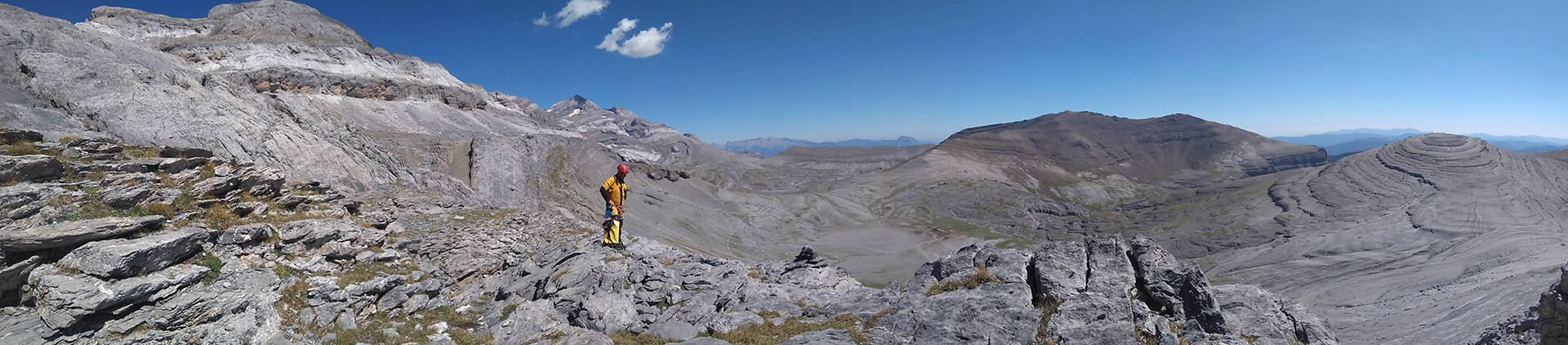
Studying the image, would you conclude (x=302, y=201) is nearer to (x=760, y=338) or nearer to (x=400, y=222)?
(x=400, y=222)

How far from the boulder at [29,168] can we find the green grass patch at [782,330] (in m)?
12.0

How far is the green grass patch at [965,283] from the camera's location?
10.7 metres

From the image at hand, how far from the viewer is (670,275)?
14.4m

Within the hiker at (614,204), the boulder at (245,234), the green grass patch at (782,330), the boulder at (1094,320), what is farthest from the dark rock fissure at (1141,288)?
the boulder at (245,234)

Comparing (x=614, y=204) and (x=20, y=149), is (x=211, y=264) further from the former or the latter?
(x=614, y=204)

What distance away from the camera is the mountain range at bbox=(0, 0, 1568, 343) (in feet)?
28.4

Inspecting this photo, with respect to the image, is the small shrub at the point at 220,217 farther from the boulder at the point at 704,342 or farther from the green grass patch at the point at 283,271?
the boulder at the point at 704,342

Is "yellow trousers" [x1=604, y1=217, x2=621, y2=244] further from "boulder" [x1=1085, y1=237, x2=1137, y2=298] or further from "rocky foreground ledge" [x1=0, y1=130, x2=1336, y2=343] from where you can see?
"boulder" [x1=1085, y1=237, x2=1137, y2=298]

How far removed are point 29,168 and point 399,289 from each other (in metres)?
5.85

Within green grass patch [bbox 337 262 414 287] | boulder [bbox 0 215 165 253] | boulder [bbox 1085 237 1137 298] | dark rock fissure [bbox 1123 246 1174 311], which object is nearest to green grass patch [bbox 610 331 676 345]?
green grass patch [bbox 337 262 414 287]

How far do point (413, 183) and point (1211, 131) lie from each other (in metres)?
227

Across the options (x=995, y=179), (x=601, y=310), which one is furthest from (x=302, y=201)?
(x=995, y=179)

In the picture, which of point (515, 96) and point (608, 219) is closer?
point (608, 219)

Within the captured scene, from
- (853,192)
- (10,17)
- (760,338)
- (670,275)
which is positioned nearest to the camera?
(760,338)
